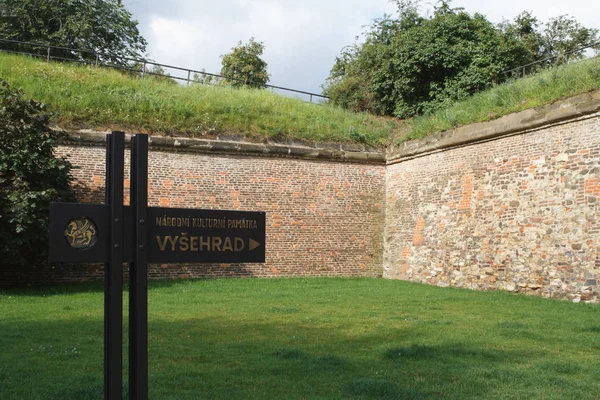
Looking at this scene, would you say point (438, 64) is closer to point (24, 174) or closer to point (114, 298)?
point (24, 174)

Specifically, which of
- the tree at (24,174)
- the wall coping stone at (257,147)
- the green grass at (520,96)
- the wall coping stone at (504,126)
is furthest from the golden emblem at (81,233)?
the green grass at (520,96)

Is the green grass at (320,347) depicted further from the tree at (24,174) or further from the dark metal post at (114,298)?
the dark metal post at (114,298)

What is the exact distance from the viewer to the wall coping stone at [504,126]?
12773 mm

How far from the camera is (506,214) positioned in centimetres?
1451

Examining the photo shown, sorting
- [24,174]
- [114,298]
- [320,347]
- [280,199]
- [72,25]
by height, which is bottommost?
[320,347]

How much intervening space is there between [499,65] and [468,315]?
13446 mm

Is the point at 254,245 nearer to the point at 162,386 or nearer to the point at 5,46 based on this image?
the point at 162,386

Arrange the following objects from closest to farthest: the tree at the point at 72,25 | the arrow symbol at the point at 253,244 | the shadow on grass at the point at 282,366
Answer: the arrow symbol at the point at 253,244 < the shadow on grass at the point at 282,366 < the tree at the point at 72,25

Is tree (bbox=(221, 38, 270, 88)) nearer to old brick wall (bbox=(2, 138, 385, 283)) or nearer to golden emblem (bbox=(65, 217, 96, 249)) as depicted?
old brick wall (bbox=(2, 138, 385, 283))

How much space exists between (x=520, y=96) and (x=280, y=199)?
726 cm

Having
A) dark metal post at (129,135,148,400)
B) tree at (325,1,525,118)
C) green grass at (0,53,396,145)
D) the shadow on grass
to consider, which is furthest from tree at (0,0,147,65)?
dark metal post at (129,135,148,400)

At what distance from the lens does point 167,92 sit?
19.4m

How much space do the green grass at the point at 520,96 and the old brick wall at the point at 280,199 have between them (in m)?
2.56

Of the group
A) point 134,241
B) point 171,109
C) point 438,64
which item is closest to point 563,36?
point 438,64
